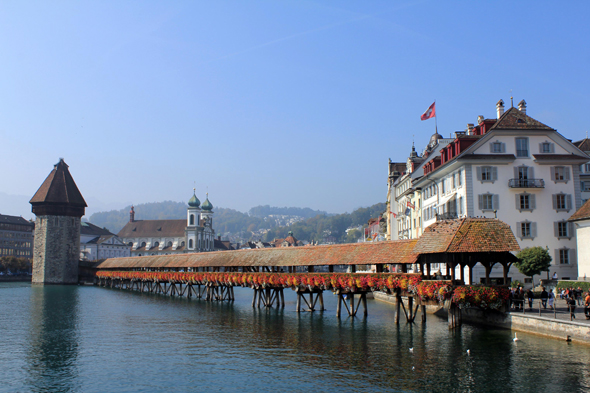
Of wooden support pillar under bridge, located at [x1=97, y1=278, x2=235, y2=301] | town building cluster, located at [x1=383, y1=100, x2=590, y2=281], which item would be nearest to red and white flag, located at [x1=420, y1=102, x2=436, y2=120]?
town building cluster, located at [x1=383, y1=100, x2=590, y2=281]

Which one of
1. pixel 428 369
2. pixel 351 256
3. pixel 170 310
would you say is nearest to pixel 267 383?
pixel 428 369

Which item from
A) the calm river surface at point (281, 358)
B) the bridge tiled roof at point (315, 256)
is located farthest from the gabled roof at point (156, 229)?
the calm river surface at point (281, 358)

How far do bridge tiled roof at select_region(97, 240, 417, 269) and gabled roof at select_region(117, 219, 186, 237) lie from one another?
327 feet

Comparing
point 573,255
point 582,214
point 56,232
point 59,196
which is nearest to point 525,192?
point 582,214

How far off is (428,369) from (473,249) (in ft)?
31.9

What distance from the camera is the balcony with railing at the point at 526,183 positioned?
142ft

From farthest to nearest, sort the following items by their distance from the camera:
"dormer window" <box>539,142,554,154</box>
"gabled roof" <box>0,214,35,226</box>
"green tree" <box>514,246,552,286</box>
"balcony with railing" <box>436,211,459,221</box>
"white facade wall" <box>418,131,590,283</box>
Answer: "gabled roof" <box>0,214,35,226</box>
"balcony with railing" <box>436,211,459,221</box>
"dormer window" <box>539,142,554,154</box>
"white facade wall" <box>418,131,590,283</box>
"green tree" <box>514,246,552,286</box>

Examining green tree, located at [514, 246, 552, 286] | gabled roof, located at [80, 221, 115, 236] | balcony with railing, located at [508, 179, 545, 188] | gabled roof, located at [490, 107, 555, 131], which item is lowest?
green tree, located at [514, 246, 552, 286]

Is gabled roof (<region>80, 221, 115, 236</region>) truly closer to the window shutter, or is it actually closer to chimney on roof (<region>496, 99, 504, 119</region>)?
chimney on roof (<region>496, 99, 504, 119</region>)

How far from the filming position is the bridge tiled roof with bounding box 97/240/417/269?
34000mm

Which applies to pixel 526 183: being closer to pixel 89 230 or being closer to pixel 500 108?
pixel 500 108

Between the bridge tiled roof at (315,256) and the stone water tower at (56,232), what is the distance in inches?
1530

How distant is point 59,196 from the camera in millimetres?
99375

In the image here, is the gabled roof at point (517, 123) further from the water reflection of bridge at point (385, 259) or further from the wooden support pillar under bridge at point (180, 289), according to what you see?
the wooden support pillar under bridge at point (180, 289)
